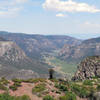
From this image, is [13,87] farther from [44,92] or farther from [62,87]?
[62,87]

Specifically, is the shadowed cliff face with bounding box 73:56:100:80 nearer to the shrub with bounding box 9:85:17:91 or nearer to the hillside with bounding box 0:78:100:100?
the hillside with bounding box 0:78:100:100

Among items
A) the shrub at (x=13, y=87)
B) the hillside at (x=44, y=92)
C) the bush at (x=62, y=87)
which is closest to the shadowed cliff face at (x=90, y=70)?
the bush at (x=62, y=87)

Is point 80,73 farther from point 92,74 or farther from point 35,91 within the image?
point 35,91

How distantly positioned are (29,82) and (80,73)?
50.8 metres

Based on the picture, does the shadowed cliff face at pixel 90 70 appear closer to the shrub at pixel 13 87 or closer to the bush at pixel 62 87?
the bush at pixel 62 87

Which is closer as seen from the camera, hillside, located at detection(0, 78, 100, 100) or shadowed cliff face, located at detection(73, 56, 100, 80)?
hillside, located at detection(0, 78, 100, 100)

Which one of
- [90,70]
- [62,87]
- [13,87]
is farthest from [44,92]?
[90,70]

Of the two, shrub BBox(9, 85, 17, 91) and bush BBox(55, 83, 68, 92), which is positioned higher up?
shrub BBox(9, 85, 17, 91)

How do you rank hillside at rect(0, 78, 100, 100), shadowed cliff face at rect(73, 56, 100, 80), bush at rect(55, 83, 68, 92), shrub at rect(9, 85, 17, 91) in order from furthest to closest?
1. shadowed cliff face at rect(73, 56, 100, 80)
2. bush at rect(55, 83, 68, 92)
3. shrub at rect(9, 85, 17, 91)
4. hillside at rect(0, 78, 100, 100)

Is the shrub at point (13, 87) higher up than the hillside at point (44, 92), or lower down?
higher up

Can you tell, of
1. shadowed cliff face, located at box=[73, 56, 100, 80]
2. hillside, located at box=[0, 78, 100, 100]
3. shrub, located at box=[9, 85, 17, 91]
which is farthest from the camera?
shadowed cliff face, located at box=[73, 56, 100, 80]

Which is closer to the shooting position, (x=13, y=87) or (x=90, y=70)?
(x=13, y=87)

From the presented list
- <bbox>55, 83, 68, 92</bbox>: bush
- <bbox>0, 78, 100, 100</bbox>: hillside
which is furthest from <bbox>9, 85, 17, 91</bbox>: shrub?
<bbox>55, 83, 68, 92</bbox>: bush

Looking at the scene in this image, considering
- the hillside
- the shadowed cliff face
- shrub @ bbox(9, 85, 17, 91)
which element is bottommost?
the shadowed cliff face
